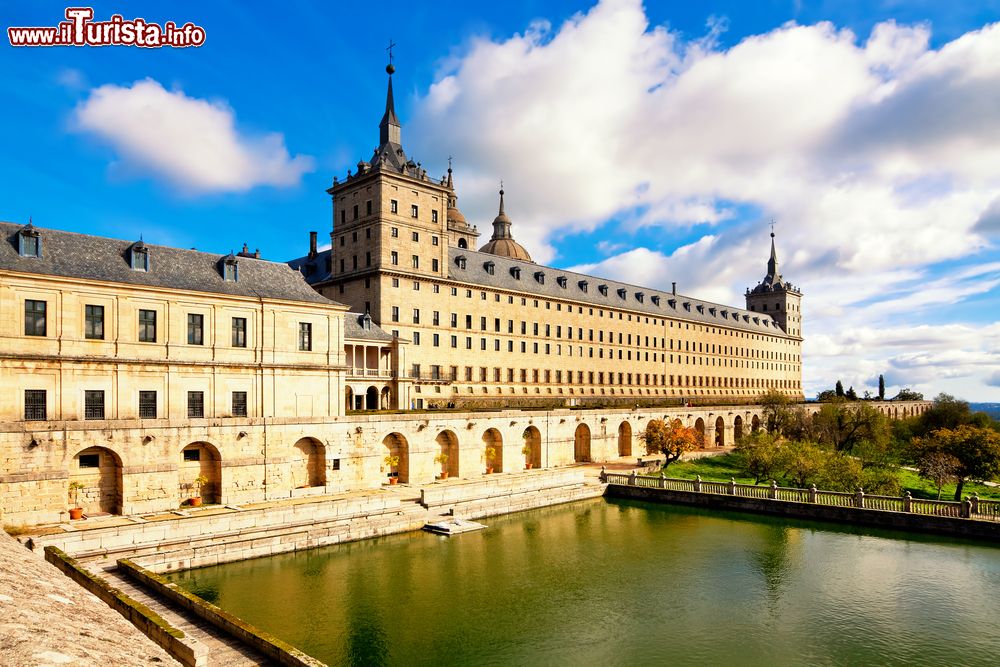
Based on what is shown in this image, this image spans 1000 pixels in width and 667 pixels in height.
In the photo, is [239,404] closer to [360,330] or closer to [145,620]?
[360,330]

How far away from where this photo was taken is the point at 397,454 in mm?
44312

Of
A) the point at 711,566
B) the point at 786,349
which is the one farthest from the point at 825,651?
the point at 786,349

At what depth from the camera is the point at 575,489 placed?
46.2 metres

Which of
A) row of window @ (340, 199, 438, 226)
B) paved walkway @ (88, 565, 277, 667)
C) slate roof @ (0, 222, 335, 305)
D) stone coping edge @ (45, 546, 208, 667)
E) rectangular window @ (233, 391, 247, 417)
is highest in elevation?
row of window @ (340, 199, 438, 226)

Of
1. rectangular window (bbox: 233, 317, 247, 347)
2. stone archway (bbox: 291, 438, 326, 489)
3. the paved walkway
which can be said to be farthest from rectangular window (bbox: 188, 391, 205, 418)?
the paved walkway

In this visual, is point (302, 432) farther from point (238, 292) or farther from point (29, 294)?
point (29, 294)

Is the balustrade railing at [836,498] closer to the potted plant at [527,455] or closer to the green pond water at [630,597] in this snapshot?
the green pond water at [630,597]

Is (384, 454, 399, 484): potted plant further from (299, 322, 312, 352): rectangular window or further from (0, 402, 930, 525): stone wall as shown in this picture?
(299, 322, 312, 352): rectangular window

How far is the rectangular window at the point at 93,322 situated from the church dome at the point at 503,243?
65.7 m

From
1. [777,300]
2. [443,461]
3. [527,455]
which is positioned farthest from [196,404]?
[777,300]

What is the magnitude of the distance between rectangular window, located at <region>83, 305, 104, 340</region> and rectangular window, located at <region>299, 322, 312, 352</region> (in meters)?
10.7

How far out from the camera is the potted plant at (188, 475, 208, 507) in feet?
113

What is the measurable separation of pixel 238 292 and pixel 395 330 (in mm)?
22130

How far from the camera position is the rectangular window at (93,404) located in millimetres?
32656
